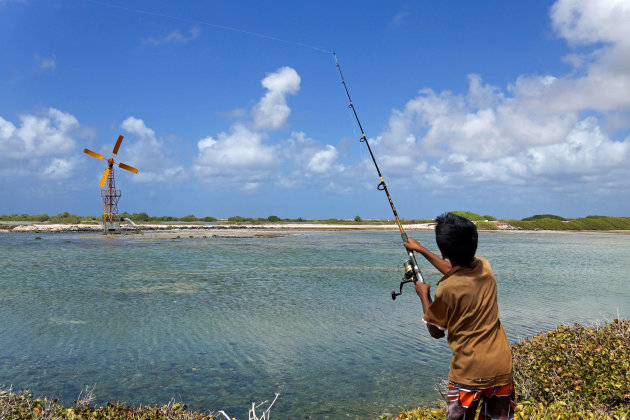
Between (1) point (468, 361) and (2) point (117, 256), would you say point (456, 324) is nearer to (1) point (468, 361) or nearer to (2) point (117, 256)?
(1) point (468, 361)

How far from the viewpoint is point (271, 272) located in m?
23.0

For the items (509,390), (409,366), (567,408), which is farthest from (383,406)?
(509,390)

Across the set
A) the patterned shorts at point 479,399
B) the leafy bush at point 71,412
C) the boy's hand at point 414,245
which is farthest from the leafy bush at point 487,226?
the patterned shorts at point 479,399

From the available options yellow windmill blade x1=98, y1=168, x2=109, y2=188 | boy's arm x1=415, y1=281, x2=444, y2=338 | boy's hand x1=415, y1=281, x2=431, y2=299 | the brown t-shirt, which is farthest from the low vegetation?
yellow windmill blade x1=98, y1=168, x2=109, y2=188

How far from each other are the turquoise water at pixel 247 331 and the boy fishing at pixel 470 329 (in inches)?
147

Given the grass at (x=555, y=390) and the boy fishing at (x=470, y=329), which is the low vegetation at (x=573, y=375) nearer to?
the grass at (x=555, y=390)

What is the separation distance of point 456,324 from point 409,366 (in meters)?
5.89

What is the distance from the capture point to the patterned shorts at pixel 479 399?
3.63m

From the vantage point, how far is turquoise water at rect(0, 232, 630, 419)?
25.9 ft

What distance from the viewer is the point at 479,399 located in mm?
3645

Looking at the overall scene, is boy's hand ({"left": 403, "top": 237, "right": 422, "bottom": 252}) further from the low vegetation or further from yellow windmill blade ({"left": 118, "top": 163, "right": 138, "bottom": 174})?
yellow windmill blade ({"left": 118, "top": 163, "right": 138, "bottom": 174})

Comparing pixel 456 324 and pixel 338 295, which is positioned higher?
pixel 456 324

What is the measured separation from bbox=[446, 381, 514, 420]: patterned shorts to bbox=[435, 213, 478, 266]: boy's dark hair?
1.05 m

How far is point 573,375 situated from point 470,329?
351 centimetres
